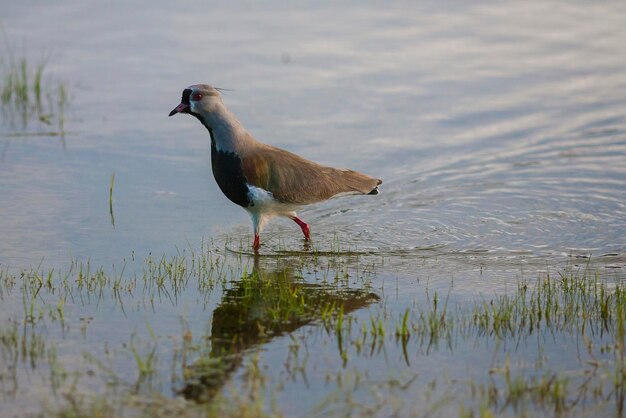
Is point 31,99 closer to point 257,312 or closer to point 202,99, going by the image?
point 202,99

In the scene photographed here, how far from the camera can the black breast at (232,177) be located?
1094 cm

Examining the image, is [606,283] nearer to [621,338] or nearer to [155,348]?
[621,338]

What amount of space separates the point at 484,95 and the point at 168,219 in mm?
6009

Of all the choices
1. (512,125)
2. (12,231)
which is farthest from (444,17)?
(12,231)

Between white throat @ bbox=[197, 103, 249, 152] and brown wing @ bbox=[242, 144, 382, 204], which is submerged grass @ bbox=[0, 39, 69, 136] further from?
brown wing @ bbox=[242, 144, 382, 204]

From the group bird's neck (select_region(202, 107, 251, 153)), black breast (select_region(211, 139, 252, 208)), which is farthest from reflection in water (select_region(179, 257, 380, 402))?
bird's neck (select_region(202, 107, 251, 153))

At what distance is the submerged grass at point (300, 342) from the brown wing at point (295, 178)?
1.07 meters

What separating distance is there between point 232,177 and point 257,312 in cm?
236

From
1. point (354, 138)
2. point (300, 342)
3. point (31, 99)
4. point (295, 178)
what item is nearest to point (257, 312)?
point (300, 342)

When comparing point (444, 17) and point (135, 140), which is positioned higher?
point (444, 17)

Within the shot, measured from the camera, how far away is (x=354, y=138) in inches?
576

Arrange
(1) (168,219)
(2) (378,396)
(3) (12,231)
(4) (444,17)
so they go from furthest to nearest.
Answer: (4) (444,17)
(1) (168,219)
(3) (12,231)
(2) (378,396)

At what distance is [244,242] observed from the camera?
448 inches

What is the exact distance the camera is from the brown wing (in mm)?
11070
